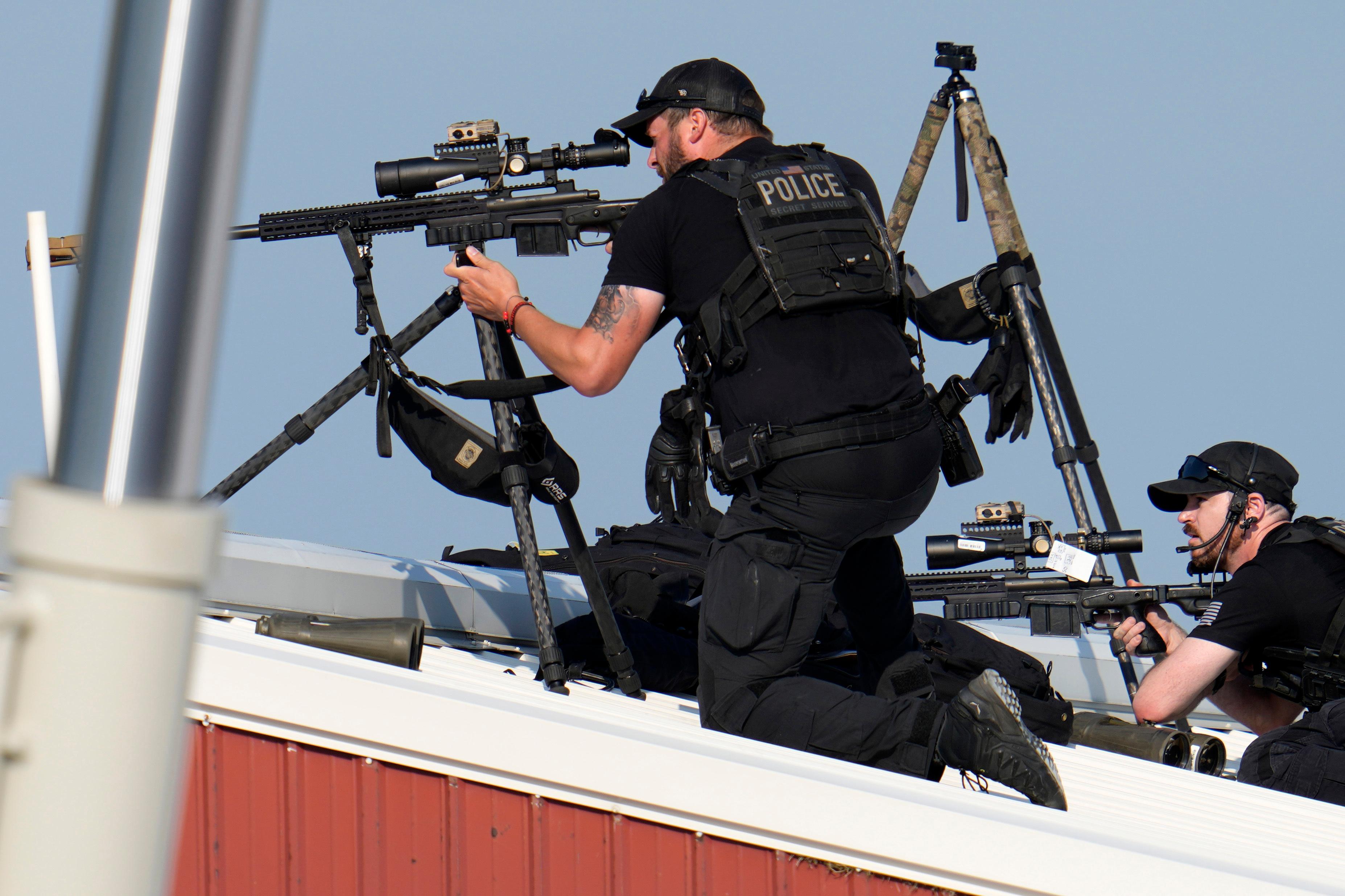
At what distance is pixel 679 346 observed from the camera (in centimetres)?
378

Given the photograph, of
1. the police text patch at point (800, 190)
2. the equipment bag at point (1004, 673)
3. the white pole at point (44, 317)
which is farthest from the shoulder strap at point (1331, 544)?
the white pole at point (44, 317)

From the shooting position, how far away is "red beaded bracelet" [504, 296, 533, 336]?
392 centimetres

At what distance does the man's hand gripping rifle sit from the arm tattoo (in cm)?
265

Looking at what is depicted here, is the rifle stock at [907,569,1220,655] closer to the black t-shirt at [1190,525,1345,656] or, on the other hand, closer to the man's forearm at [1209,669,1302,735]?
the man's forearm at [1209,669,1302,735]

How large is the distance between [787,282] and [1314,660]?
2.56 meters

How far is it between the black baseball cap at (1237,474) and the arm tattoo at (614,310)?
271cm

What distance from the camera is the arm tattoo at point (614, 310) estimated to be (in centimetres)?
362

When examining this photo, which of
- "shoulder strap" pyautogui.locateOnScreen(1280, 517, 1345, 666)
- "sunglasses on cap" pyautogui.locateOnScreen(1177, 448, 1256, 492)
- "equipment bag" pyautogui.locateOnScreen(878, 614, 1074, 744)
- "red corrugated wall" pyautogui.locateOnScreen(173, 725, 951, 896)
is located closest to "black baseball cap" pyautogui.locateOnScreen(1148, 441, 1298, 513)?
"sunglasses on cap" pyautogui.locateOnScreen(1177, 448, 1256, 492)

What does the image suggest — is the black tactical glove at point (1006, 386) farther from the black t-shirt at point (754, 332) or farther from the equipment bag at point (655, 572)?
the black t-shirt at point (754, 332)

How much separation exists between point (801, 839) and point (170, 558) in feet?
6.92

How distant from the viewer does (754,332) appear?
356 cm

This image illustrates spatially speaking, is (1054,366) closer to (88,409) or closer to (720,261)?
(720,261)

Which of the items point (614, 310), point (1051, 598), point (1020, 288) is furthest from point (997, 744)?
point (1020, 288)

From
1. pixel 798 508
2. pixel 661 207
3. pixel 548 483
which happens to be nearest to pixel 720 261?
pixel 661 207
